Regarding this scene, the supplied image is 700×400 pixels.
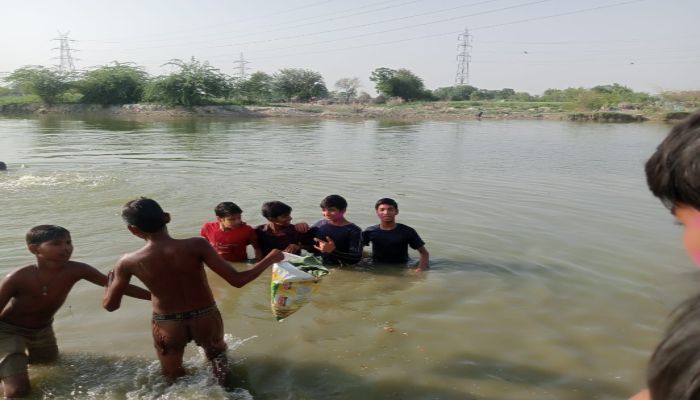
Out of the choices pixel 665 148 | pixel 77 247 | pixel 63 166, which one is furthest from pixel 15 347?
pixel 63 166

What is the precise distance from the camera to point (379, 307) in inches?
200

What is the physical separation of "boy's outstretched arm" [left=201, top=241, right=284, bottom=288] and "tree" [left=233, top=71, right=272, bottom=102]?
5123 cm

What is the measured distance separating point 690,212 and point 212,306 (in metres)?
3.00

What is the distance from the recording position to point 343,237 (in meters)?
6.09

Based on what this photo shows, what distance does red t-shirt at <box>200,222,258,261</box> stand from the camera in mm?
6008

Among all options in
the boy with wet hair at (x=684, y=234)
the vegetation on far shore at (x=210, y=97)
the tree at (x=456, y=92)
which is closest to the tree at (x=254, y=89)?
the vegetation on far shore at (x=210, y=97)

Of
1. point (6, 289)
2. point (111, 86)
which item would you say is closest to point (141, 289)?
point (6, 289)

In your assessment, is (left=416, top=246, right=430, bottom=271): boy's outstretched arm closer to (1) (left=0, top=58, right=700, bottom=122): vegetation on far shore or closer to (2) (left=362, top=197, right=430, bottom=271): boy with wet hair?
(2) (left=362, top=197, right=430, bottom=271): boy with wet hair

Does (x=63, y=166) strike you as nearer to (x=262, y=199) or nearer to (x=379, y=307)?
(x=262, y=199)

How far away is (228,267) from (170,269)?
34cm

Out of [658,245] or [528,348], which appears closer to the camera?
[528,348]

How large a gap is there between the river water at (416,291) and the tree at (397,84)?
50.9 m

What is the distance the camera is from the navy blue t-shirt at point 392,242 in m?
6.18

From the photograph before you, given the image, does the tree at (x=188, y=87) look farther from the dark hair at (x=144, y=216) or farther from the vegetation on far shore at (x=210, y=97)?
the dark hair at (x=144, y=216)
